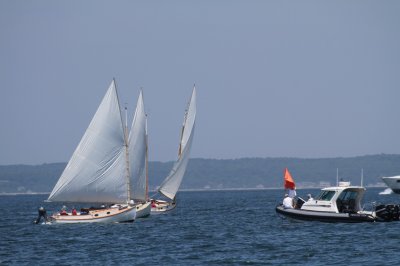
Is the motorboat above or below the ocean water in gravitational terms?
above

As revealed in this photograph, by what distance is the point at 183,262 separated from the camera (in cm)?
4509

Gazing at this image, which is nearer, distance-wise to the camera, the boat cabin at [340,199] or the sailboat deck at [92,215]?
the boat cabin at [340,199]

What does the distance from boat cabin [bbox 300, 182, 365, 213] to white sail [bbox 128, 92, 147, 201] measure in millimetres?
20654

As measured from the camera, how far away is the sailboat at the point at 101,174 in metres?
69.7

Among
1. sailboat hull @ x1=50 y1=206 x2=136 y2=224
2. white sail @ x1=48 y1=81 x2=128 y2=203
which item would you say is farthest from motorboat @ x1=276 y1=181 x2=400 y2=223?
white sail @ x1=48 y1=81 x2=128 y2=203

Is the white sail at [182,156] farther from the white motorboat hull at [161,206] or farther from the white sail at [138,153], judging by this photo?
the white sail at [138,153]

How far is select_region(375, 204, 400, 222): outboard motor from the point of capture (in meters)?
62.5

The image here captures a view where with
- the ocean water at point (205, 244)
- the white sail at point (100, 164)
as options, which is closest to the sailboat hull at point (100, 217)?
the ocean water at point (205, 244)

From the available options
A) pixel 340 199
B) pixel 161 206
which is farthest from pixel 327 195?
pixel 161 206

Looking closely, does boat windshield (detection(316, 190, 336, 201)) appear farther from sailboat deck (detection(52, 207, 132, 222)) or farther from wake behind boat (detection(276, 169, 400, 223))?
Answer: sailboat deck (detection(52, 207, 132, 222))

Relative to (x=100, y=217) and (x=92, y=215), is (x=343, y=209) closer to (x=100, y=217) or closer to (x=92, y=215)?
(x=100, y=217)

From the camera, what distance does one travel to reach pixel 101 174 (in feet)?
233

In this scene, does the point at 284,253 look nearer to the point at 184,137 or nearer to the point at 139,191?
the point at 139,191

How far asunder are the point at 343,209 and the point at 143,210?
22.0 meters
